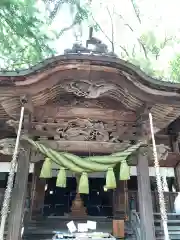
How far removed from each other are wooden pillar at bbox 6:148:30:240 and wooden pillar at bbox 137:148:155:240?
225 cm

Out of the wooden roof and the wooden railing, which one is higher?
the wooden roof

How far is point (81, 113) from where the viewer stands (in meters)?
5.28

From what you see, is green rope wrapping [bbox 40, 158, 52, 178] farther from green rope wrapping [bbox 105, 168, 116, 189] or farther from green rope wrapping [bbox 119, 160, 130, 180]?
green rope wrapping [bbox 119, 160, 130, 180]

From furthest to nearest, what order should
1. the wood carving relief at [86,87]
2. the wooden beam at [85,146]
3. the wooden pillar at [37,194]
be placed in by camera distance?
the wooden pillar at [37,194], the wooden beam at [85,146], the wood carving relief at [86,87]

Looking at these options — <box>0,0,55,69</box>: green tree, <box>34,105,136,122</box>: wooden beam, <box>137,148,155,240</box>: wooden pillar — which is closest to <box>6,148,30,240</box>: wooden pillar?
<box>34,105,136,122</box>: wooden beam

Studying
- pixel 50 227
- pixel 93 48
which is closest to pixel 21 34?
pixel 93 48

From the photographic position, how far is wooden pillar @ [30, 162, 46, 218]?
7.30 m

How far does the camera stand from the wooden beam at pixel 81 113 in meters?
5.21

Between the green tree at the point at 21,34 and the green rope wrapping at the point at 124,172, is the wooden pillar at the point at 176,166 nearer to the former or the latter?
the green rope wrapping at the point at 124,172

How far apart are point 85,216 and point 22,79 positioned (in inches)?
208

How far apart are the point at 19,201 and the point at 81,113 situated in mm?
2220

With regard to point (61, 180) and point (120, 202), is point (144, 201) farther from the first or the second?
point (120, 202)

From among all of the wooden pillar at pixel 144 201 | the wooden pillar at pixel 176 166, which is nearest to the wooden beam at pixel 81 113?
the wooden pillar at pixel 144 201

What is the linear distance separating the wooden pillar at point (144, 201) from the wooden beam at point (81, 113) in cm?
88
